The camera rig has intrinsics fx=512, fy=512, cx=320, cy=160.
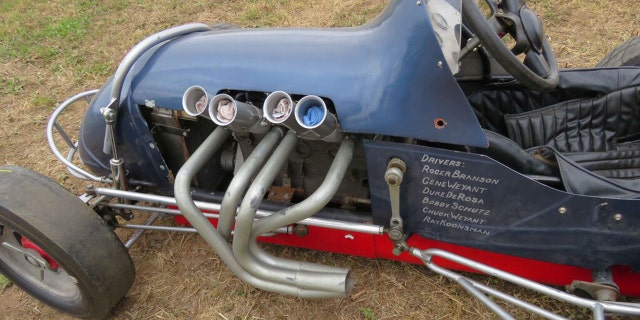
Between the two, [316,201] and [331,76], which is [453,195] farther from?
[331,76]

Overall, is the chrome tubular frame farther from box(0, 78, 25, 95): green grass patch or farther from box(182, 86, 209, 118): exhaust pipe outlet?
box(0, 78, 25, 95): green grass patch

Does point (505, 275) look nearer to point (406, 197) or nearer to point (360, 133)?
point (406, 197)

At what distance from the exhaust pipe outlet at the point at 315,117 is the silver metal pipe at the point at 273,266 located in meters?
0.14

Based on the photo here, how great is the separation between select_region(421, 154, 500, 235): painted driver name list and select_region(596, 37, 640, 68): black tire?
1.28 metres

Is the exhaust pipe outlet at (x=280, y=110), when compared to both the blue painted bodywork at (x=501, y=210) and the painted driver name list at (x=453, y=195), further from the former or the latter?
the painted driver name list at (x=453, y=195)

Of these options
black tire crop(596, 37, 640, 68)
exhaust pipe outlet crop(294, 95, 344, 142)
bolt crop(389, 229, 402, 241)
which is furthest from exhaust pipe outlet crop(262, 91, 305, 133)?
black tire crop(596, 37, 640, 68)

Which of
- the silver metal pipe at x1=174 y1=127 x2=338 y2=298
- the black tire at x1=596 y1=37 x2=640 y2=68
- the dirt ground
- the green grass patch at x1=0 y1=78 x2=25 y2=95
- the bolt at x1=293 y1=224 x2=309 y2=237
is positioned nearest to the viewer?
the silver metal pipe at x1=174 y1=127 x2=338 y2=298

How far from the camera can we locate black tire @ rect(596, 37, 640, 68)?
242cm

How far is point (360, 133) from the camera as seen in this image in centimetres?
179

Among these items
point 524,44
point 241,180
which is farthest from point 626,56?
point 241,180

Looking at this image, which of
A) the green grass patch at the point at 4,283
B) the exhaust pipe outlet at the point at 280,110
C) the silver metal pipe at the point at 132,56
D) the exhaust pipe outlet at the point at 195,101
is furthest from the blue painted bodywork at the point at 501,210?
the green grass patch at the point at 4,283

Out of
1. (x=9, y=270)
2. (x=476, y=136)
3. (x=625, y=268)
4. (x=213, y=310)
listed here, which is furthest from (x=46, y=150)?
(x=625, y=268)

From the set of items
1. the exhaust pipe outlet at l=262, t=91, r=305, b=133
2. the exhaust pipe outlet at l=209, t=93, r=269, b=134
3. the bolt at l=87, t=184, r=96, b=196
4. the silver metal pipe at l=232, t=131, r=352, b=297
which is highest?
the exhaust pipe outlet at l=262, t=91, r=305, b=133

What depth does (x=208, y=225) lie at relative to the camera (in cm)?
172
